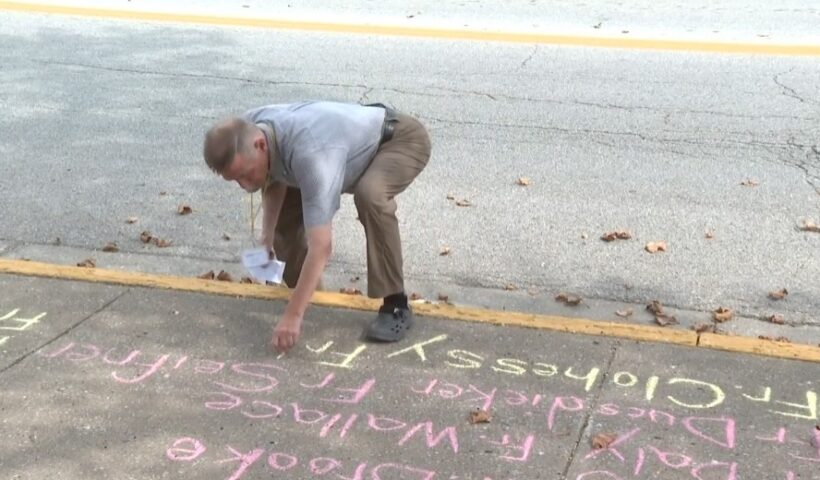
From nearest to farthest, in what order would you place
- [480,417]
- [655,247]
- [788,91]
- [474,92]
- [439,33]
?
[480,417] < [655,247] < [788,91] < [474,92] < [439,33]

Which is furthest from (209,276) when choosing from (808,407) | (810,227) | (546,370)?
(810,227)

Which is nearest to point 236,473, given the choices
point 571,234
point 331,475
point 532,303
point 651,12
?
point 331,475

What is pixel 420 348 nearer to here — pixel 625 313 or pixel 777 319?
pixel 625 313

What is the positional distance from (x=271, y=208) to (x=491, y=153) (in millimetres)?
2958

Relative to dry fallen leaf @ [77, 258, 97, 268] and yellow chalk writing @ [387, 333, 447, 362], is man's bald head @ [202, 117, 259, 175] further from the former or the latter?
dry fallen leaf @ [77, 258, 97, 268]

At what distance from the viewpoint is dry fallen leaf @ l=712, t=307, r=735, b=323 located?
4574mm

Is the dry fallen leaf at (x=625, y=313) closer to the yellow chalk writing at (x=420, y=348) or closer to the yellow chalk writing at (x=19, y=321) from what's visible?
the yellow chalk writing at (x=420, y=348)

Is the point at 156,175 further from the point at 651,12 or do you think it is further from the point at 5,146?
the point at 651,12

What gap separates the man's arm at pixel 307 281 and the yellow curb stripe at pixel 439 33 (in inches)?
270

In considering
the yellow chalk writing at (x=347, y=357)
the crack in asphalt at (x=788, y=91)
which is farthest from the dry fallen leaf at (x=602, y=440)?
the crack in asphalt at (x=788, y=91)

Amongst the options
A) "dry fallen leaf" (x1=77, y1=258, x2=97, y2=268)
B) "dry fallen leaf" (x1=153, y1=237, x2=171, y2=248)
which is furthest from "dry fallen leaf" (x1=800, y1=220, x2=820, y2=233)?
"dry fallen leaf" (x1=77, y1=258, x2=97, y2=268)

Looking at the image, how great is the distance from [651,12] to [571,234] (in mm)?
6959

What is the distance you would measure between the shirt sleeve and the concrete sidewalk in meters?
0.65

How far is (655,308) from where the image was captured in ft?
15.3
